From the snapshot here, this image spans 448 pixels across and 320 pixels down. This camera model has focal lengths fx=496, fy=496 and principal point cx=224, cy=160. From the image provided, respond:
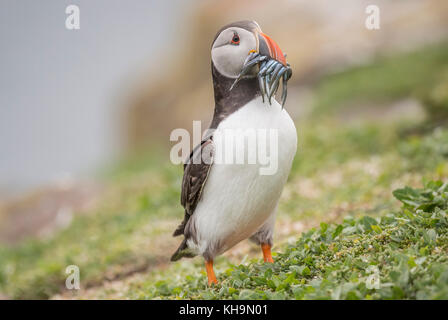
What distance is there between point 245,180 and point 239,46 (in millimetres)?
1067

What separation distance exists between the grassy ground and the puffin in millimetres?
504

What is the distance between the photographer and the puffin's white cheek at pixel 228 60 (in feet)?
13.0

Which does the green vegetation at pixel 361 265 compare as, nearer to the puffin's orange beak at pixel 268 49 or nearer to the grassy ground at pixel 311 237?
the grassy ground at pixel 311 237

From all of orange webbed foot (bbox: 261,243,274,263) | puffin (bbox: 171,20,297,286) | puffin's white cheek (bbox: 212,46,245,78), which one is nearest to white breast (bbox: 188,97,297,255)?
puffin (bbox: 171,20,297,286)

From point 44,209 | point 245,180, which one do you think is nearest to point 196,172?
point 245,180

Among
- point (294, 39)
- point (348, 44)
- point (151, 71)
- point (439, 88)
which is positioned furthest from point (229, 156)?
point (151, 71)

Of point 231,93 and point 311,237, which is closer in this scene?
point 231,93

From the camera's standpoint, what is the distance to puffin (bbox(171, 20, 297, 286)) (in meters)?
3.92

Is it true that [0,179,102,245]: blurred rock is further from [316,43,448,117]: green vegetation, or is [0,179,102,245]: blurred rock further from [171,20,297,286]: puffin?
[171,20,297,286]: puffin

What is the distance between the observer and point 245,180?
3961 mm

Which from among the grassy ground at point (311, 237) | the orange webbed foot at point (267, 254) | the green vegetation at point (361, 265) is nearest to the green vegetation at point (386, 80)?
the grassy ground at point (311, 237)

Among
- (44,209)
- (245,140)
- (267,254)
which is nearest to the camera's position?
(245,140)

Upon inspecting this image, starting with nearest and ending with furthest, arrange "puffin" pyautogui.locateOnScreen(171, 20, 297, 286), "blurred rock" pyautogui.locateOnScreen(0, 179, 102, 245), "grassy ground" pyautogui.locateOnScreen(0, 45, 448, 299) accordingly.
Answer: "grassy ground" pyautogui.locateOnScreen(0, 45, 448, 299) < "puffin" pyautogui.locateOnScreen(171, 20, 297, 286) < "blurred rock" pyautogui.locateOnScreen(0, 179, 102, 245)

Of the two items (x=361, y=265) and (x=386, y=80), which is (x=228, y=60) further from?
(x=386, y=80)
